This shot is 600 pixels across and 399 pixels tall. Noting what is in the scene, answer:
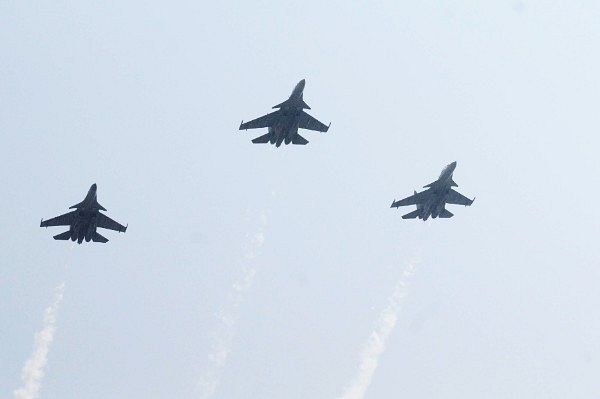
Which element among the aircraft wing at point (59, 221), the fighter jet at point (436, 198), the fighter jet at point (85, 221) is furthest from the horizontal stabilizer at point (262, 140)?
the aircraft wing at point (59, 221)

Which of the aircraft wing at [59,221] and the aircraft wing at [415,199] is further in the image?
the aircraft wing at [415,199]

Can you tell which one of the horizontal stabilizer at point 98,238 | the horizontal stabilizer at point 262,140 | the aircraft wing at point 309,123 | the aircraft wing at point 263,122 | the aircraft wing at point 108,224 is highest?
the aircraft wing at point 309,123

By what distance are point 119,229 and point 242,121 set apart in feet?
78.2

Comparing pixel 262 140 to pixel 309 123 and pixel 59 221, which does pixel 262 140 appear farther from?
pixel 59 221

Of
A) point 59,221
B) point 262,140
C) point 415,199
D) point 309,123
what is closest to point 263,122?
point 262,140

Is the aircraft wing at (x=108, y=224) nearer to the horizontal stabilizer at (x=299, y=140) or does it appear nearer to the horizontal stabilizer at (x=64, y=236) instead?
the horizontal stabilizer at (x=64, y=236)

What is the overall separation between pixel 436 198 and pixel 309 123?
21.2 m

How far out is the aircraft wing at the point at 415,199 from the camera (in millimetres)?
196750

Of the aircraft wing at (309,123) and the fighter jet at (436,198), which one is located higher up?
the aircraft wing at (309,123)

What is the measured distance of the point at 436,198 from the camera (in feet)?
642

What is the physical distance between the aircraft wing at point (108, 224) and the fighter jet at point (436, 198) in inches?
1568

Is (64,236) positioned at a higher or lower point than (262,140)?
lower

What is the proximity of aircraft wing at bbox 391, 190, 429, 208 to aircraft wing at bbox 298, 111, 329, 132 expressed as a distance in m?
15.2

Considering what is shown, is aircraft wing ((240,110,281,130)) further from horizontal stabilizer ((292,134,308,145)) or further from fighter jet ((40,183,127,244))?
fighter jet ((40,183,127,244))
